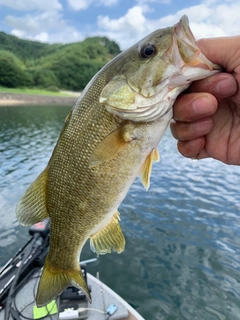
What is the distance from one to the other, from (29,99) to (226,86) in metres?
66.7

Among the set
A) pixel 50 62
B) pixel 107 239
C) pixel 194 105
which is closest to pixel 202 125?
pixel 194 105

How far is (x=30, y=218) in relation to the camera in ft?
8.10

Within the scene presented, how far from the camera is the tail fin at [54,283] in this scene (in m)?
2.48

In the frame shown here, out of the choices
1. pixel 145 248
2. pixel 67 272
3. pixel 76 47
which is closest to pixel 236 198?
pixel 145 248

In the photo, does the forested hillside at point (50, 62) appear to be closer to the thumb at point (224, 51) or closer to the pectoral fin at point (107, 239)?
the pectoral fin at point (107, 239)

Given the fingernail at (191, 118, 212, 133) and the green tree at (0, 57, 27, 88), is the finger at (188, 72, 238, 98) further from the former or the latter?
the green tree at (0, 57, 27, 88)

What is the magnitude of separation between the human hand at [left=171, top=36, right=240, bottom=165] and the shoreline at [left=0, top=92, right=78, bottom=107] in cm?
5793

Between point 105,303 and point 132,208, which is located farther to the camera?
point 132,208

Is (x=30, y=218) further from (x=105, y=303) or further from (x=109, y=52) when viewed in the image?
(x=109, y=52)

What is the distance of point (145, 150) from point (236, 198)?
10.8m

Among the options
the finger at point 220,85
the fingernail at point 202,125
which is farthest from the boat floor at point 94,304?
the finger at point 220,85

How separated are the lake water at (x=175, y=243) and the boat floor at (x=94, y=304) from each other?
1248 mm

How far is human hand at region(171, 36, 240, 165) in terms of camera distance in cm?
207

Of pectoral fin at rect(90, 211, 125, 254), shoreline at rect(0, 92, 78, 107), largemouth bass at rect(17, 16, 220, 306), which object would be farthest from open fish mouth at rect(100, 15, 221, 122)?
shoreline at rect(0, 92, 78, 107)
